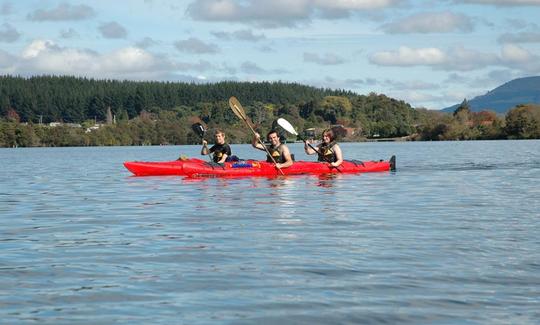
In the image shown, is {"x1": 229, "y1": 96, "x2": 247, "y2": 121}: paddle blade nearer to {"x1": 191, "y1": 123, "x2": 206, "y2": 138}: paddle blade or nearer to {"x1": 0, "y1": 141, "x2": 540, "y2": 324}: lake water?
{"x1": 191, "y1": 123, "x2": 206, "y2": 138}: paddle blade

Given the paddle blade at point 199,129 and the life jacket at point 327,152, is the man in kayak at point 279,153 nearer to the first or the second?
the life jacket at point 327,152

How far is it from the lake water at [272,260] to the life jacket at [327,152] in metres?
6.10

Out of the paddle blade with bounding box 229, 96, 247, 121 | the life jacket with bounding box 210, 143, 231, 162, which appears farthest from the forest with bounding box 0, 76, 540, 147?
the life jacket with bounding box 210, 143, 231, 162

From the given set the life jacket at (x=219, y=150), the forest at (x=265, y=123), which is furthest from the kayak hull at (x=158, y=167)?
the forest at (x=265, y=123)

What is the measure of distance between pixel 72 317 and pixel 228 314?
1.24 meters

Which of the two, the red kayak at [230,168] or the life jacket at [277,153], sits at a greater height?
the life jacket at [277,153]

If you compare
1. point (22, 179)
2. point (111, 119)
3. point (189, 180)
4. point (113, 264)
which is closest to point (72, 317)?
point (113, 264)

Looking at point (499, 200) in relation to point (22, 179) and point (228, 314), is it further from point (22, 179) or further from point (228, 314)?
point (22, 179)

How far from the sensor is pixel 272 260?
30.8ft

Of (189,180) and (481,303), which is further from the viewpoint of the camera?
(189,180)

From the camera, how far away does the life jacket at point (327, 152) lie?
80.1 feet

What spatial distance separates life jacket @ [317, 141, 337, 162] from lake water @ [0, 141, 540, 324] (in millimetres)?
6096

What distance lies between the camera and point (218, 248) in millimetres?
10352

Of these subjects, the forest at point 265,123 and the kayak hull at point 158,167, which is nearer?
the kayak hull at point 158,167
